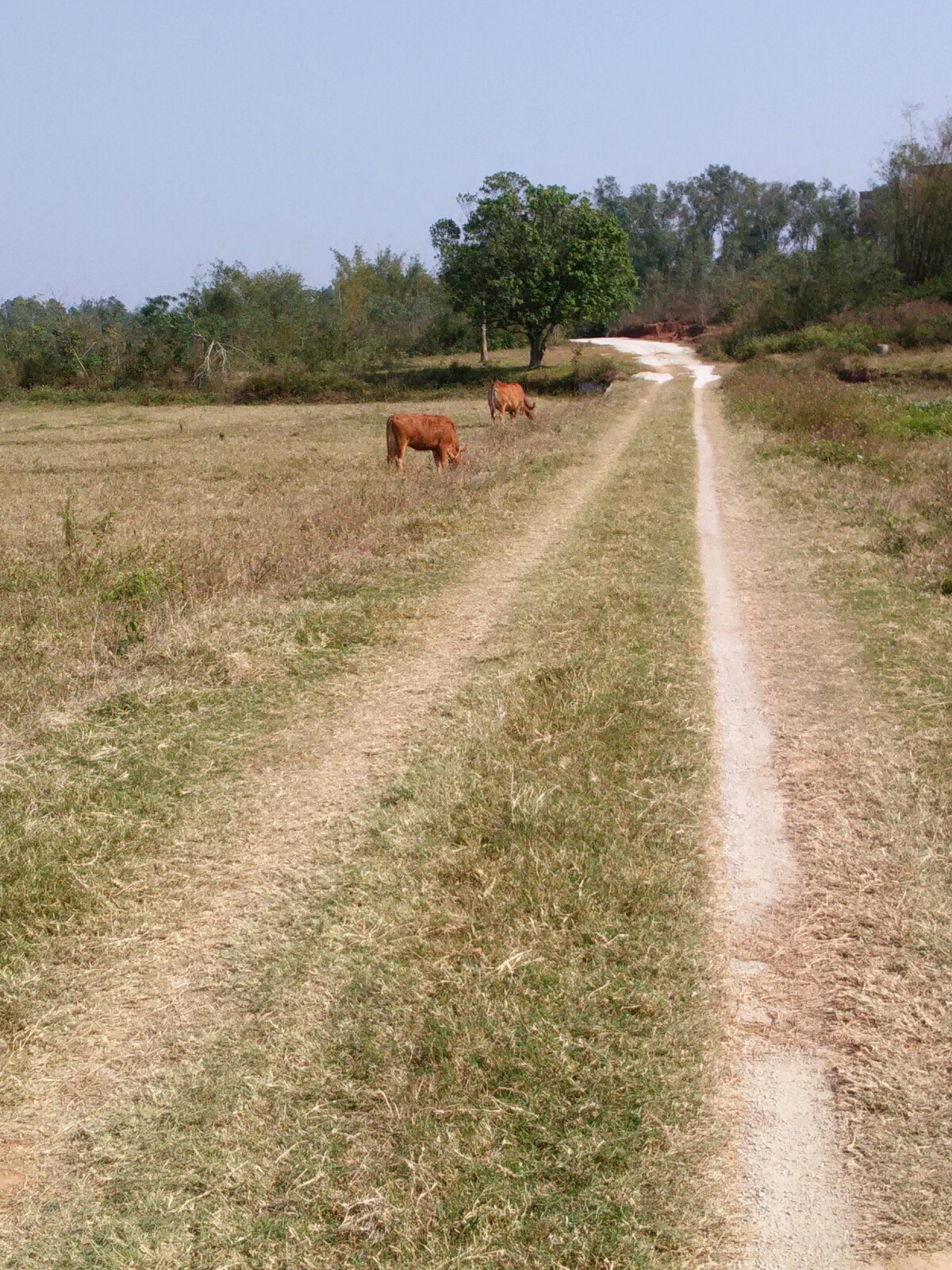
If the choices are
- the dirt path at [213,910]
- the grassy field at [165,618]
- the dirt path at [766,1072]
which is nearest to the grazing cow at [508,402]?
the grassy field at [165,618]

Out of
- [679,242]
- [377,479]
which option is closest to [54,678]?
[377,479]

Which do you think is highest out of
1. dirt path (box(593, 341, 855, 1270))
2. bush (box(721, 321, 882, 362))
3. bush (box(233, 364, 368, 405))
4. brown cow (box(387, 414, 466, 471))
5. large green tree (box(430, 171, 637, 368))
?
large green tree (box(430, 171, 637, 368))

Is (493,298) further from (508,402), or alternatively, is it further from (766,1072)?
(766,1072)

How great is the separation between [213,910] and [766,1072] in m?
2.21

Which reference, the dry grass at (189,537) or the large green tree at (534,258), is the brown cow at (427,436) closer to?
the dry grass at (189,537)

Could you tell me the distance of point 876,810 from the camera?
479cm

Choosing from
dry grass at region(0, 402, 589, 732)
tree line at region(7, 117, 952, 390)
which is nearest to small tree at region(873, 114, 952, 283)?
tree line at region(7, 117, 952, 390)

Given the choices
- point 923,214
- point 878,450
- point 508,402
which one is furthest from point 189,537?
point 923,214

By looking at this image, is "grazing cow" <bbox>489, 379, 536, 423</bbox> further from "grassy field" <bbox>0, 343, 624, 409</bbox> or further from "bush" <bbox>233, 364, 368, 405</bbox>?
"bush" <bbox>233, 364, 368, 405</bbox>

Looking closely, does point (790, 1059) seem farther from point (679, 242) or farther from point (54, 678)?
point (679, 242)

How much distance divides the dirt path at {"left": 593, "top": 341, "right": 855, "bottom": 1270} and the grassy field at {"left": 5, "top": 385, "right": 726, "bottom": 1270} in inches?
4.6

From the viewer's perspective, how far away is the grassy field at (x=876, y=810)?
118 inches

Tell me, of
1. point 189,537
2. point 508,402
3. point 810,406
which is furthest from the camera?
point 508,402

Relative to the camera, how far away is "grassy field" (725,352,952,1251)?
2998 mm
